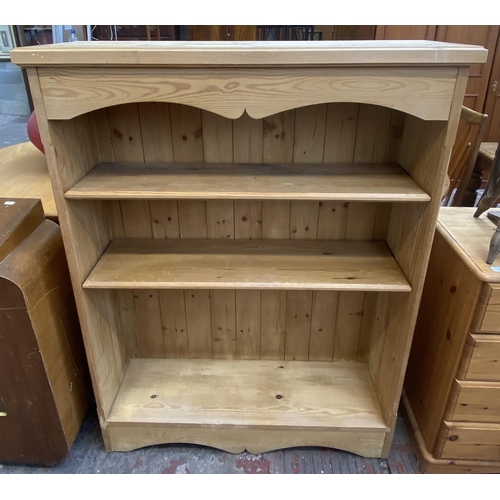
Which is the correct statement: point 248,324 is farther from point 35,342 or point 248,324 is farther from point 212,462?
point 35,342

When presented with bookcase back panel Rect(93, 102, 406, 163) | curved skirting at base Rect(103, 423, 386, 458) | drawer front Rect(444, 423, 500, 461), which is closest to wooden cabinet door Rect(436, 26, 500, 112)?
bookcase back panel Rect(93, 102, 406, 163)

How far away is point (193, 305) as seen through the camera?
168 cm

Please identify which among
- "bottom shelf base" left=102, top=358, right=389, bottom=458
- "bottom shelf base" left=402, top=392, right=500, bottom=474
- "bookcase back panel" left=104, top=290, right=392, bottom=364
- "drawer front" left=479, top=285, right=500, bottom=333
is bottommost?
"bottom shelf base" left=402, top=392, right=500, bottom=474

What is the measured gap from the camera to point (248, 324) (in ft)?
5.64

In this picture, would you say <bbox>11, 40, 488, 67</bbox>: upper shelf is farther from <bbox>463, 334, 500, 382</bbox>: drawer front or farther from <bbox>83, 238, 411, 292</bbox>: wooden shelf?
<bbox>463, 334, 500, 382</bbox>: drawer front

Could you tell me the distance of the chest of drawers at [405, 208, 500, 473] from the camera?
4.02 feet

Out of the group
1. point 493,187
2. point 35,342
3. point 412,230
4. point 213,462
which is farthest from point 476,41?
point 35,342

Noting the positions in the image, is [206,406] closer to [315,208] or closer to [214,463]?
[214,463]

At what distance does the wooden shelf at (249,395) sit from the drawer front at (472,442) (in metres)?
0.21

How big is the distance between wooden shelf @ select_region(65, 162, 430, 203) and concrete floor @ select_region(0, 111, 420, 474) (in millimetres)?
983

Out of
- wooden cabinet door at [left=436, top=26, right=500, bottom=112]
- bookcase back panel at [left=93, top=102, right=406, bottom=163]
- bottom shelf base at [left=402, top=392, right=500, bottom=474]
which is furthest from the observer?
wooden cabinet door at [left=436, top=26, right=500, bottom=112]

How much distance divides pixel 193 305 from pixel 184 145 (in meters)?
0.63

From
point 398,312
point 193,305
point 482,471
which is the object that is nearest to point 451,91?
point 398,312

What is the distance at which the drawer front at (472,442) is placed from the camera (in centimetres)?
138
